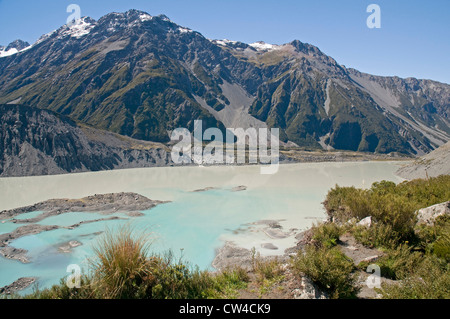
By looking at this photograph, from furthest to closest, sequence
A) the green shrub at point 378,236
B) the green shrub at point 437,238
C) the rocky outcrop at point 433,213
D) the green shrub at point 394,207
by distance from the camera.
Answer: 1. the rocky outcrop at point 433,213
2. the green shrub at point 394,207
3. the green shrub at point 378,236
4. the green shrub at point 437,238

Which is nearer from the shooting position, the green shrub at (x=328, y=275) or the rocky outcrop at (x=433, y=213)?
the green shrub at (x=328, y=275)

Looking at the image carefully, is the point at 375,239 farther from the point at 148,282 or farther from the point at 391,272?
the point at 148,282

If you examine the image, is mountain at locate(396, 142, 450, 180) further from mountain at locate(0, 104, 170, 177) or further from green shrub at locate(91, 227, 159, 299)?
mountain at locate(0, 104, 170, 177)

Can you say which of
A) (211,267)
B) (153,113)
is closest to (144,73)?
(153,113)

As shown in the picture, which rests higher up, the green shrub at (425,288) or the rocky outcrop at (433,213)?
the rocky outcrop at (433,213)

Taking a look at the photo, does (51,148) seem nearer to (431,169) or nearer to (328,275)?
(328,275)

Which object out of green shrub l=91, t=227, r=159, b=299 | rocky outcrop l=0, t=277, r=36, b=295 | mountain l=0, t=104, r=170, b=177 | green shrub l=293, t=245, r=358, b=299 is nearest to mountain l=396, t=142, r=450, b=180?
green shrub l=293, t=245, r=358, b=299

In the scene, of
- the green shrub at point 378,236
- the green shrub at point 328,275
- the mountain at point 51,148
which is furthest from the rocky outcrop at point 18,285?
the mountain at point 51,148

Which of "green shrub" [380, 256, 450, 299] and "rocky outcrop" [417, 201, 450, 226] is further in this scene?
"rocky outcrop" [417, 201, 450, 226]

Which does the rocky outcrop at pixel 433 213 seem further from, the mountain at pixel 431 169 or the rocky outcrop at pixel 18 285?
the mountain at pixel 431 169
